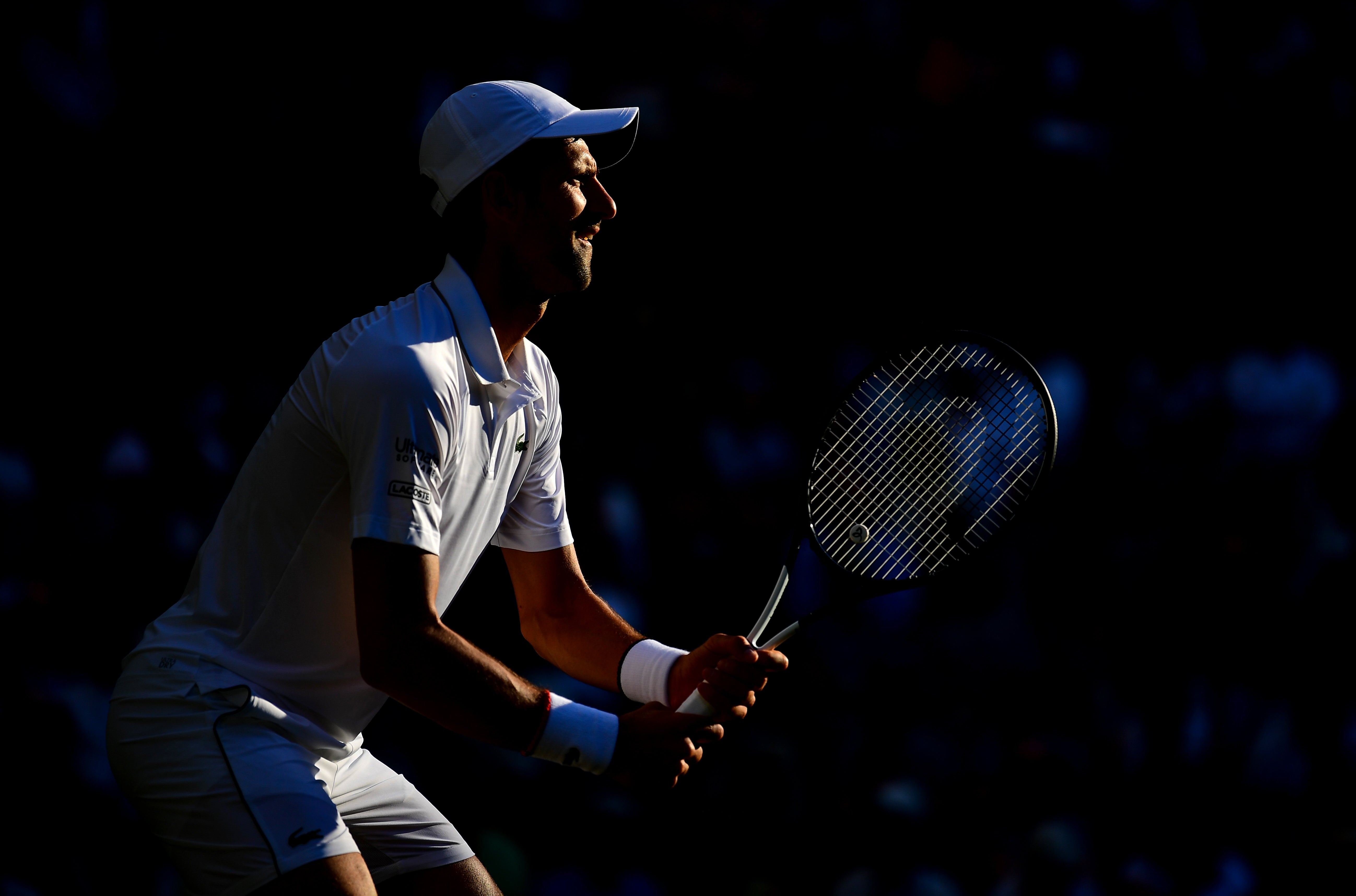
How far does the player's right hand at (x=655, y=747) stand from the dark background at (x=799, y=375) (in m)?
1.88

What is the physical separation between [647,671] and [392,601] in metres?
0.56

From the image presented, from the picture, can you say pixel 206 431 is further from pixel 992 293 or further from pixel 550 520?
pixel 992 293

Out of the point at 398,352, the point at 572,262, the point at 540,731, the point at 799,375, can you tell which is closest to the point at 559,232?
the point at 572,262

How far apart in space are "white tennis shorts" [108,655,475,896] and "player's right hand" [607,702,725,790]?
370 mm

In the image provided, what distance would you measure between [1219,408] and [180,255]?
3.38 metres

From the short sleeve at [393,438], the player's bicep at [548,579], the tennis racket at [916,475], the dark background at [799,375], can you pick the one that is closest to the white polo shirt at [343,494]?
the short sleeve at [393,438]

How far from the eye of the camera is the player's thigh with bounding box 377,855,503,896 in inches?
72.1

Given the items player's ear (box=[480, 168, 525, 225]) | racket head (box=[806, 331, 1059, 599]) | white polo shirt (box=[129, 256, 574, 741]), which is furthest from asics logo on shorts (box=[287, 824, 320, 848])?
racket head (box=[806, 331, 1059, 599])

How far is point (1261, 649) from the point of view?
12.6 ft

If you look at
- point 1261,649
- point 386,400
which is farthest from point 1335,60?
point 386,400

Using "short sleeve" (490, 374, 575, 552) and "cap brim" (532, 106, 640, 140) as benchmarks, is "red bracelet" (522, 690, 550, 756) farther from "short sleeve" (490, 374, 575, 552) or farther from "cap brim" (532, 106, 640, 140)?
"cap brim" (532, 106, 640, 140)

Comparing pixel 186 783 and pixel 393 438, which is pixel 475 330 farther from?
pixel 186 783

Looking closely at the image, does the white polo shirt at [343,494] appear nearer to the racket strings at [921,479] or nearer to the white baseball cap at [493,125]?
the white baseball cap at [493,125]

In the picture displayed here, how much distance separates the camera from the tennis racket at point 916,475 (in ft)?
6.82
